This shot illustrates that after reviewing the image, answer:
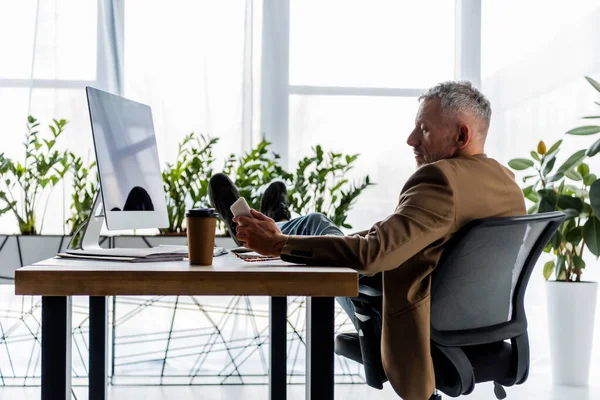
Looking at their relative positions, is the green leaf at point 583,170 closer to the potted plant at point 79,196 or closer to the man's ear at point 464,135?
the man's ear at point 464,135

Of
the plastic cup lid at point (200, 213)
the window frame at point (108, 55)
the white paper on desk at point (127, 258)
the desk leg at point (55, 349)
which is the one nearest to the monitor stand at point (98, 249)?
the white paper on desk at point (127, 258)

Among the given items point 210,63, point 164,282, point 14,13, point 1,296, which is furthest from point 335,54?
point 164,282

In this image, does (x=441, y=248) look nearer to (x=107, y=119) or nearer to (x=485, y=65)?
(x=107, y=119)

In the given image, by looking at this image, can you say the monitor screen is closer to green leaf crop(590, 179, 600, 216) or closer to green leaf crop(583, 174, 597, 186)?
green leaf crop(590, 179, 600, 216)

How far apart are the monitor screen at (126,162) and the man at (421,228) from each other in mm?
352

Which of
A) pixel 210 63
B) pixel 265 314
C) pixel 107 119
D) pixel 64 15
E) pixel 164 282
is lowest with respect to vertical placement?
pixel 265 314

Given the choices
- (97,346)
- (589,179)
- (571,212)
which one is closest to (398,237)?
(97,346)

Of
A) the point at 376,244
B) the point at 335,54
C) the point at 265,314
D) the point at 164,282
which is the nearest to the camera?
the point at 164,282

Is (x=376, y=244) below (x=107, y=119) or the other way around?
below

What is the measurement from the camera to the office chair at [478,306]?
160 centimetres

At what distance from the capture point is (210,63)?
13.1 ft

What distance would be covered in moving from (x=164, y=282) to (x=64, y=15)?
10.4 ft

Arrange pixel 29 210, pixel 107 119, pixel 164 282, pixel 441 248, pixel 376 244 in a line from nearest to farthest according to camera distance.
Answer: pixel 164 282
pixel 376 244
pixel 441 248
pixel 107 119
pixel 29 210

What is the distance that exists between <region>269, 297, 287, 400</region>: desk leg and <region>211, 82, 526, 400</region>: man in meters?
0.58
